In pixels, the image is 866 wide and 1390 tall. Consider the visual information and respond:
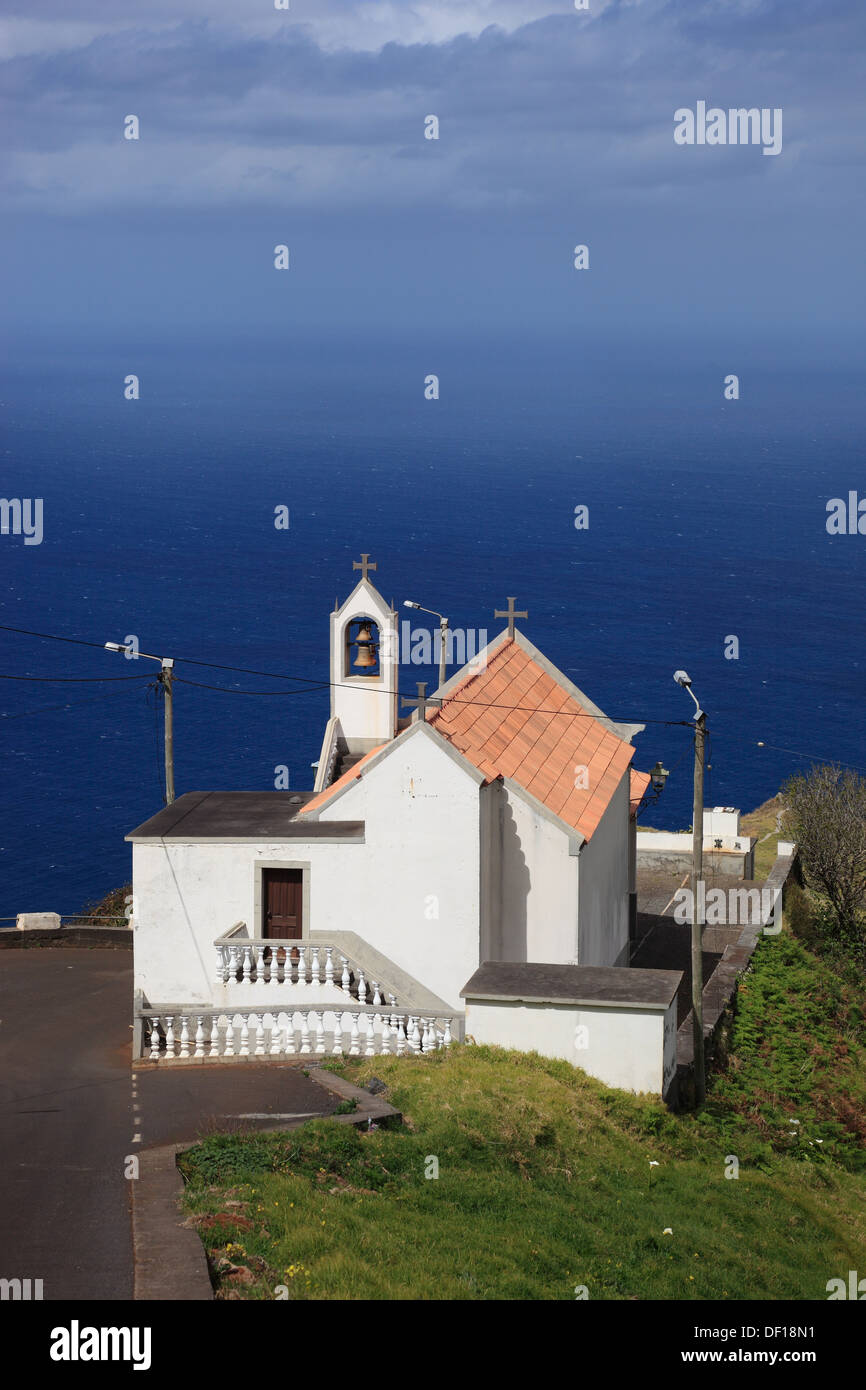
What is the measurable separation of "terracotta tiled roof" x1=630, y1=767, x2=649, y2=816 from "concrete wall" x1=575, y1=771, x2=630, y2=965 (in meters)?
1.09

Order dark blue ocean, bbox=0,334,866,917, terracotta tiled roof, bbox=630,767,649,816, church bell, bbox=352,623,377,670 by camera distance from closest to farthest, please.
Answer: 1. church bell, bbox=352,623,377,670
2. terracotta tiled roof, bbox=630,767,649,816
3. dark blue ocean, bbox=0,334,866,917

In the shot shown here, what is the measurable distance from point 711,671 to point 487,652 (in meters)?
95.4

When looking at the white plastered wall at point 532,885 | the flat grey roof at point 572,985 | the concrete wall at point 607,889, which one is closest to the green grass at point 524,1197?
the flat grey roof at point 572,985

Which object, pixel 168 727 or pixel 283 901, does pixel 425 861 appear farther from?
pixel 168 727

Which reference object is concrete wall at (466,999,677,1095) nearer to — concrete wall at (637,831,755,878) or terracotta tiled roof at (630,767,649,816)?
terracotta tiled roof at (630,767,649,816)

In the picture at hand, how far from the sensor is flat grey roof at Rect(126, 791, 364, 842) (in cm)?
2767

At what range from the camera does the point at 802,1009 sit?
116ft

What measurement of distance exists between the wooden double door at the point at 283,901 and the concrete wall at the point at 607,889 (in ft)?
15.9

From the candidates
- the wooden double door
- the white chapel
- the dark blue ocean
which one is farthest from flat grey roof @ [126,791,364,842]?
the dark blue ocean

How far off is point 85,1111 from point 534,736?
1354 cm

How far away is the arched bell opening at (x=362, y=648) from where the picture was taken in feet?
109

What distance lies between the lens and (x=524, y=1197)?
18766 millimetres
